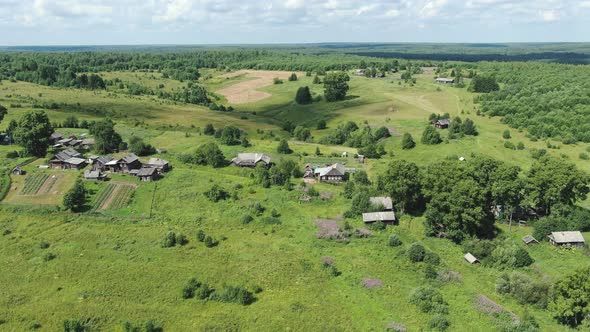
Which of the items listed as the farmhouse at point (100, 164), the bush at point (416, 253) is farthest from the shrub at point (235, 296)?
the farmhouse at point (100, 164)

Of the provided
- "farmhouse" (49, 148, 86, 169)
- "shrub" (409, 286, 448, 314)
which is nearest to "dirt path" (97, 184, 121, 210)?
"farmhouse" (49, 148, 86, 169)

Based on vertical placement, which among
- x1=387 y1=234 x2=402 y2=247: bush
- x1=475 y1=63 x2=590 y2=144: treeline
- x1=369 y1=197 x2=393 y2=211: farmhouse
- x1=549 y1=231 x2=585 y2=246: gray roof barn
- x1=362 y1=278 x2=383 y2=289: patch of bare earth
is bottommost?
x1=362 y1=278 x2=383 y2=289: patch of bare earth

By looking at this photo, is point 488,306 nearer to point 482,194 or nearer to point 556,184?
point 482,194

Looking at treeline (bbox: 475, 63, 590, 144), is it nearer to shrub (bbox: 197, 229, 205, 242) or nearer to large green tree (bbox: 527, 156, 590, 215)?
large green tree (bbox: 527, 156, 590, 215)

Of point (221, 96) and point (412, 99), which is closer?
point (412, 99)

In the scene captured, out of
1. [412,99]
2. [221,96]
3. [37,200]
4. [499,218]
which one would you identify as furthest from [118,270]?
[221,96]

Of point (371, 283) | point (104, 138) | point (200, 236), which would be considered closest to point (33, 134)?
point (104, 138)

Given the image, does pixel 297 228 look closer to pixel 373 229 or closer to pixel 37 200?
pixel 373 229
